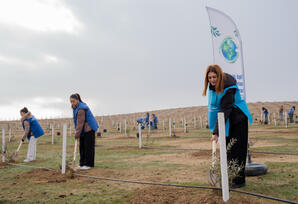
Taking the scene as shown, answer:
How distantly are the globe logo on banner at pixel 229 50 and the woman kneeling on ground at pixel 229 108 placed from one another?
5.54ft

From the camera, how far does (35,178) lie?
563 cm

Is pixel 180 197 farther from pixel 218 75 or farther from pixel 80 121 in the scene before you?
pixel 80 121

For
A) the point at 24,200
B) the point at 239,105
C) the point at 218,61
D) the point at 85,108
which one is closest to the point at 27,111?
the point at 85,108

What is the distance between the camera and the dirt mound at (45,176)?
534 cm

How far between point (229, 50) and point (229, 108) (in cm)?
213

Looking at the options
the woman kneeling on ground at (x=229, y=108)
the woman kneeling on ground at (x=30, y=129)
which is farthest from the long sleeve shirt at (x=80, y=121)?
the woman kneeling on ground at (x=229, y=108)

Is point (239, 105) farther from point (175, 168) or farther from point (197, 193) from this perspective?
point (175, 168)

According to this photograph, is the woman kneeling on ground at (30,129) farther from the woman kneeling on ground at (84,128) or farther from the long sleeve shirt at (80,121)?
the long sleeve shirt at (80,121)

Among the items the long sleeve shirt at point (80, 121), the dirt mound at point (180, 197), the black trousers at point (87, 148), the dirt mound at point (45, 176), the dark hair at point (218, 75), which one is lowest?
the dirt mound at point (45, 176)

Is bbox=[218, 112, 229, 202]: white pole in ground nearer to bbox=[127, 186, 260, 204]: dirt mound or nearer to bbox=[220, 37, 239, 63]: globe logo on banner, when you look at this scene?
bbox=[127, 186, 260, 204]: dirt mound

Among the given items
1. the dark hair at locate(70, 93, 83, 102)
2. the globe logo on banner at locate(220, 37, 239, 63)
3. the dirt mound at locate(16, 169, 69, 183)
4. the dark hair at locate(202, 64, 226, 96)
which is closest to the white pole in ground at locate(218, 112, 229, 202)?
the dark hair at locate(202, 64, 226, 96)

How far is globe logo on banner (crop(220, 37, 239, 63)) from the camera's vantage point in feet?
18.0

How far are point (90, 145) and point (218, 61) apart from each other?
3581 millimetres

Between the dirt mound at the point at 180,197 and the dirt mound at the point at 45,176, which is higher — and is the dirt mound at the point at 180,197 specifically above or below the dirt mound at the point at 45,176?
above
